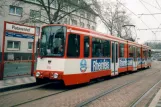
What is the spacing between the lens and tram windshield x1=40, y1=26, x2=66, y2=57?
11.2m

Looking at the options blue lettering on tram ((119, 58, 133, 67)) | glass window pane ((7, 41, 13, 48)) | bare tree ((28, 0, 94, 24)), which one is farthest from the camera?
glass window pane ((7, 41, 13, 48))

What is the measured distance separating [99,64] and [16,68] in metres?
4.90

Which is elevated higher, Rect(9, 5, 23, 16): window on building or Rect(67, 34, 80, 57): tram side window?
Rect(9, 5, 23, 16): window on building

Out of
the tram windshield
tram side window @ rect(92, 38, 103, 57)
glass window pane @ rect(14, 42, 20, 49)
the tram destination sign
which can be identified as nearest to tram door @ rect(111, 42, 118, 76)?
tram side window @ rect(92, 38, 103, 57)

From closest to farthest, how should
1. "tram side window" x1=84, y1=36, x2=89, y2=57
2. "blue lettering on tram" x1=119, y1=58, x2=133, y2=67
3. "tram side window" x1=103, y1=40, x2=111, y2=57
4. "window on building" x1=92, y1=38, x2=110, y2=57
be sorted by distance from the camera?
"tram side window" x1=84, y1=36, x2=89, y2=57 < "window on building" x1=92, y1=38, x2=110, y2=57 < "tram side window" x1=103, y1=40, x2=111, y2=57 < "blue lettering on tram" x1=119, y1=58, x2=133, y2=67

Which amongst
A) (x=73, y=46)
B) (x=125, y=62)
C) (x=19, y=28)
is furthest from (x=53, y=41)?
(x=125, y=62)

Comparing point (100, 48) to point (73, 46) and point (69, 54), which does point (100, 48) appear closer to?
point (73, 46)

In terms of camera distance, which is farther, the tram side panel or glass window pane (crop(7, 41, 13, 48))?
glass window pane (crop(7, 41, 13, 48))

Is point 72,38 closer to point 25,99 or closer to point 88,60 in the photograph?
point 88,60

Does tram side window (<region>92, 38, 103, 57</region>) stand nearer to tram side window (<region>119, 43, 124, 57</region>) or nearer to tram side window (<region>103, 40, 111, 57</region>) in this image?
tram side window (<region>103, 40, 111, 57</region>)

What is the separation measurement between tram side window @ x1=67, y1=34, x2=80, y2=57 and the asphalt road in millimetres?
4047

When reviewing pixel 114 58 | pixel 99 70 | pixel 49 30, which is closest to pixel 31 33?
pixel 49 30

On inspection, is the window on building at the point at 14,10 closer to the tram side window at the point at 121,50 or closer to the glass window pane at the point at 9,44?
the glass window pane at the point at 9,44

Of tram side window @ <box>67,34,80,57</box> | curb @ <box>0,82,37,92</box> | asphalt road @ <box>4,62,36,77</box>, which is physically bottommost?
curb @ <box>0,82,37,92</box>
